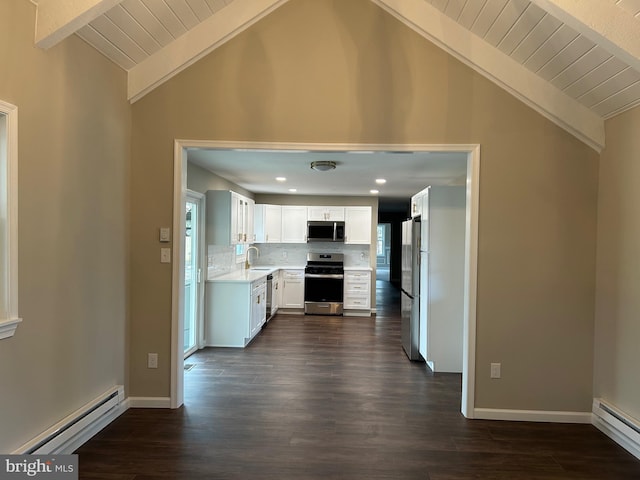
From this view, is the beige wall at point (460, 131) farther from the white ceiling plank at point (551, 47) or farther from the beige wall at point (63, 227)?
the beige wall at point (63, 227)

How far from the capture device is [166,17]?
262 centimetres

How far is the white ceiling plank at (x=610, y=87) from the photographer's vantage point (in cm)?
226

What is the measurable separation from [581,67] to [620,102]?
0.40 metres

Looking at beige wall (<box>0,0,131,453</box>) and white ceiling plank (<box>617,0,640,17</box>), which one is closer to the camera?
white ceiling plank (<box>617,0,640,17</box>)

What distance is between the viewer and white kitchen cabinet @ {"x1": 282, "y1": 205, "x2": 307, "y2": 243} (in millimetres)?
7371

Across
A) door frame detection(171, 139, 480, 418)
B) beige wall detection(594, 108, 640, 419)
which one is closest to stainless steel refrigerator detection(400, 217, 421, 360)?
door frame detection(171, 139, 480, 418)

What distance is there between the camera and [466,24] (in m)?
2.74

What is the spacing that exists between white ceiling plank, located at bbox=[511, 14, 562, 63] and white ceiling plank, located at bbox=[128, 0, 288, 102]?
6.02 feet

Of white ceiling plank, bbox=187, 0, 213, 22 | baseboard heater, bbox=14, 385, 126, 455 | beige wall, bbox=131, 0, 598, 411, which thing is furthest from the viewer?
beige wall, bbox=131, 0, 598, 411

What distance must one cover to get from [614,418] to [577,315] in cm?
74

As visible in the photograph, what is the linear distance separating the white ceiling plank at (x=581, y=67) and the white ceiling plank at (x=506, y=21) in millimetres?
491

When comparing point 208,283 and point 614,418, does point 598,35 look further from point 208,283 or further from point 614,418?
point 208,283

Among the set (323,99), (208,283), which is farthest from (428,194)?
(208,283)

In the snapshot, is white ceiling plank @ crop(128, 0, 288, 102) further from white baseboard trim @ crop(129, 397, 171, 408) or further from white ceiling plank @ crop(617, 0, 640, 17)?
white baseboard trim @ crop(129, 397, 171, 408)
